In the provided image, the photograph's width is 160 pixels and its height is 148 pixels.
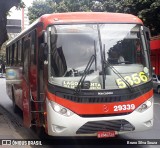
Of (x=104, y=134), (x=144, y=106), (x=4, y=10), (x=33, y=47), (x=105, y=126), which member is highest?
(x=4, y=10)

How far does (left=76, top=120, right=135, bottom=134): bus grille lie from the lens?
6.57m

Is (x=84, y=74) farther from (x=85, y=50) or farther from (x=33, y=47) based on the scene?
(x=33, y=47)

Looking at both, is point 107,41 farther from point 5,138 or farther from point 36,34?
point 5,138

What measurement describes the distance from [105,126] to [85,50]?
5.12 ft

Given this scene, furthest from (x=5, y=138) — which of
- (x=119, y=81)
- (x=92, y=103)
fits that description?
(x=119, y=81)

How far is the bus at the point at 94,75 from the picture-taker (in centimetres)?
662

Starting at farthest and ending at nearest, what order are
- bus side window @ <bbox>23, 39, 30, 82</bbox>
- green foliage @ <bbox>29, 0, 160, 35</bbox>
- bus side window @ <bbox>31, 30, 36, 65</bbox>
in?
green foliage @ <bbox>29, 0, 160, 35</bbox>, bus side window @ <bbox>23, 39, 30, 82</bbox>, bus side window @ <bbox>31, 30, 36, 65</bbox>

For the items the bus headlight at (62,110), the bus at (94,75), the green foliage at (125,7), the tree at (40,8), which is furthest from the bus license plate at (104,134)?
the tree at (40,8)

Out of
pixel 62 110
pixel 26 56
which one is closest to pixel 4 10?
pixel 26 56

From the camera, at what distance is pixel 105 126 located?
665 centimetres

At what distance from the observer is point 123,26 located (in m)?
7.23

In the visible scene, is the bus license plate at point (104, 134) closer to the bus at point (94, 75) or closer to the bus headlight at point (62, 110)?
the bus at point (94, 75)

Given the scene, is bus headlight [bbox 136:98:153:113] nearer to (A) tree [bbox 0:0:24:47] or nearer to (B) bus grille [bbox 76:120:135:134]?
(B) bus grille [bbox 76:120:135:134]

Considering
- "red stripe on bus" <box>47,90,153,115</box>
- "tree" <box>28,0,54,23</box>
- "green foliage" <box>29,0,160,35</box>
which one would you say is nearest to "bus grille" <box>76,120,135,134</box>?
"red stripe on bus" <box>47,90,153,115</box>
